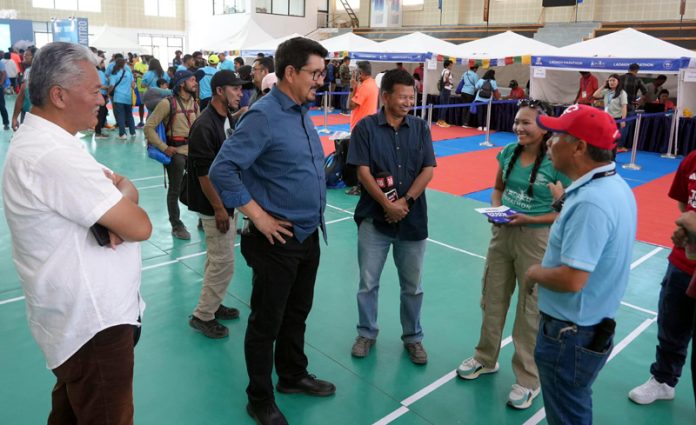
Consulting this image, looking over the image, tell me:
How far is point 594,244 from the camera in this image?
2.12 metres

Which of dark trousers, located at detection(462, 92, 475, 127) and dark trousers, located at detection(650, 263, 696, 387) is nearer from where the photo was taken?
dark trousers, located at detection(650, 263, 696, 387)

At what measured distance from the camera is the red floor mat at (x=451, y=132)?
15.2 meters

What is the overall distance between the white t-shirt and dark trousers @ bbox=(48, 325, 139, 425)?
0.16ft

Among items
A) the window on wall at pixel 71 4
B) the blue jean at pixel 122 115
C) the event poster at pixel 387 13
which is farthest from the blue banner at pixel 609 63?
the window on wall at pixel 71 4

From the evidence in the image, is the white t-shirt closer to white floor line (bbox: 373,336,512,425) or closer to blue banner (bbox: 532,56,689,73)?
white floor line (bbox: 373,336,512,425)

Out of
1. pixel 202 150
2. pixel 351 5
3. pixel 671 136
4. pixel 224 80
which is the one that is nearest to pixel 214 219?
pixel 202 150

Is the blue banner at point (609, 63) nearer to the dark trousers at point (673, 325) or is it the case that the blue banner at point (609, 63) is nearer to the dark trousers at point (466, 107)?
the dark trousers at point (466, 107)

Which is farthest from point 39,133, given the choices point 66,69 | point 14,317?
point 14,317

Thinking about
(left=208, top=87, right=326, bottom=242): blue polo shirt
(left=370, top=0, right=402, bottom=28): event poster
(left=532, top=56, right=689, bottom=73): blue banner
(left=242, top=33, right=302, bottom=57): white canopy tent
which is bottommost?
(left=208, top=87, right=326, bottom=242): blue polo shirt

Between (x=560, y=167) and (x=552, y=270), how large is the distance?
43 cm

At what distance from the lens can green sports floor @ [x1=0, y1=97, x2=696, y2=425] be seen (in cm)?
337

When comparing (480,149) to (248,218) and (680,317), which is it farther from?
(248,218)

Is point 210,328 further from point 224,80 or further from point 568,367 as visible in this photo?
point 568,367

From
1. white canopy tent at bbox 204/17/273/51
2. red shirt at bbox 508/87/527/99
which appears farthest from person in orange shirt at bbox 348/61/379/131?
white canopy tent at bbox 204/17/273/51
